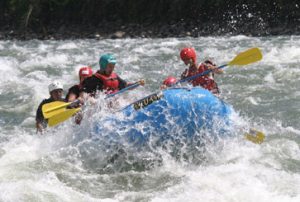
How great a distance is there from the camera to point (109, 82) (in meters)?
6.97

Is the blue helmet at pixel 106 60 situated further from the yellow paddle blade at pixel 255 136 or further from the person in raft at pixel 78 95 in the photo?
the yellow paddle blade at pixel 255 136

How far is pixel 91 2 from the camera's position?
21.8 meters

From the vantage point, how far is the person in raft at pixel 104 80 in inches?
270

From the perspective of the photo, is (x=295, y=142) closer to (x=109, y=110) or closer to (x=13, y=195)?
(x=109, y=110)

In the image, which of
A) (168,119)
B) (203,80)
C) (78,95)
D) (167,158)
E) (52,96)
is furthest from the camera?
(52,96)

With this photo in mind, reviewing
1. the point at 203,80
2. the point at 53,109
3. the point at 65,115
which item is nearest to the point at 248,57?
the point at 203,80

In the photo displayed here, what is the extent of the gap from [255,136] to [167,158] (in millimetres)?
974

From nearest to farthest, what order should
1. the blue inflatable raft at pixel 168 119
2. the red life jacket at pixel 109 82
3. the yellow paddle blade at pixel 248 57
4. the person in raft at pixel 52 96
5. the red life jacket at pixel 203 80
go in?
the blue inflatable raft at pixel 168 119 → the yellow paddle blade at pixel 248 57 → the red life jacket at pixel 109 82 → the red life jacket at pixel 203 80 → the person in raft at pixel 52 96

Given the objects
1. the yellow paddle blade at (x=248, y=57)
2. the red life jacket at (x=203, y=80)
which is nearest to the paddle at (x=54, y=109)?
the red life jacket at (x=203, y=80)

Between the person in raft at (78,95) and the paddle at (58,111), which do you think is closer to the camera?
the paddle at (58,111)

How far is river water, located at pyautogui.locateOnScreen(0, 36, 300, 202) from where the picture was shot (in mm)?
5508

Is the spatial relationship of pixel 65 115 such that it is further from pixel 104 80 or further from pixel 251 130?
pixel 251 130

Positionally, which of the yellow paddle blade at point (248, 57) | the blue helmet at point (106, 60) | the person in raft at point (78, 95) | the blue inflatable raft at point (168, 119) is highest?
the blue helmet at point (106, 60)

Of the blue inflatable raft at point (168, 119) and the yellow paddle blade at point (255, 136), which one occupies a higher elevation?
the blue inflatable raft at point (168, 119)
